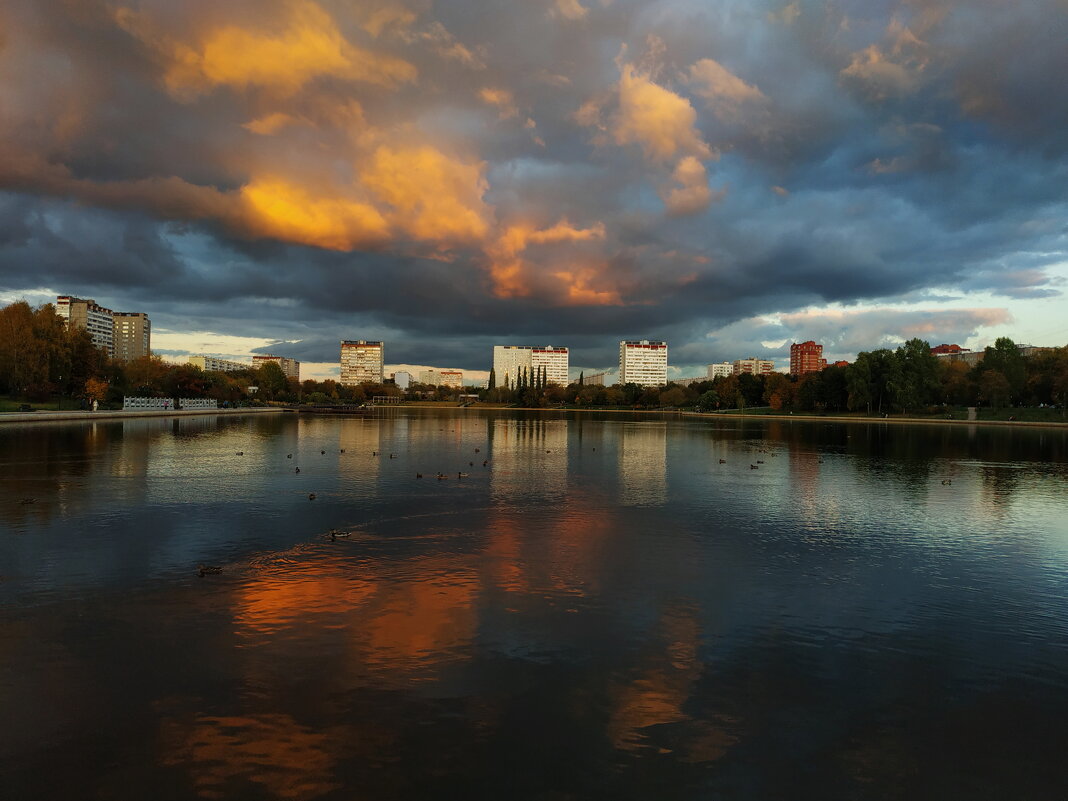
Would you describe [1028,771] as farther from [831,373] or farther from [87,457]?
[831,373]

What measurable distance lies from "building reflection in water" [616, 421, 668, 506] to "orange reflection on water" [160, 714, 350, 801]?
19419 mm

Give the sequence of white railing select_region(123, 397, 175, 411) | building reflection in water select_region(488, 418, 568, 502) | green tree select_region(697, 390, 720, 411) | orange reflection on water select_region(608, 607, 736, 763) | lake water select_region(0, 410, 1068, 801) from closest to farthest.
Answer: lake water select_region(0, 410, 1068, 801) < orange reflection on water select_region(608, 607, 736, 763) < building reflection in water select_region(488, 418, 568, 502) < white railing select_region(123, 397, 175, 411) < green tree select_region(697, 390, 720, 411)

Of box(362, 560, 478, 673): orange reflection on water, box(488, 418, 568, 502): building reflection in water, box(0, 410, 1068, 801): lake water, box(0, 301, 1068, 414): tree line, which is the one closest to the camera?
box(0, 410, 1068, 801): lake water

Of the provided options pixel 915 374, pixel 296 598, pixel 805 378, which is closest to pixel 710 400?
pixel 805 378

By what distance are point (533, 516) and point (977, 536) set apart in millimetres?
15208

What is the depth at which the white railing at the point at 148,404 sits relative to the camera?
99000 mm

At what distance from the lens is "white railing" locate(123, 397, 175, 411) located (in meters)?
99.0

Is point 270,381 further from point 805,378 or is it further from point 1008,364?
point 1008,364

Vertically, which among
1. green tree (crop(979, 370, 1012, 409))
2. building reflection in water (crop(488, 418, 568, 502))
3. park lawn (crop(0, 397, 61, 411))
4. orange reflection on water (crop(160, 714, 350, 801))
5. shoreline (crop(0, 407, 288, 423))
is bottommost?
orange reflection on water (crop(160, 714, 350, 801))

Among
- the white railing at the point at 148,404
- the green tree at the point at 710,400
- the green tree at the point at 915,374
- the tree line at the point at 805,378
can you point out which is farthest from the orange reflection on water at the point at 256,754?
the green tree at the point at 710,400

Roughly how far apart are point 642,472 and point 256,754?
3162 centimetres

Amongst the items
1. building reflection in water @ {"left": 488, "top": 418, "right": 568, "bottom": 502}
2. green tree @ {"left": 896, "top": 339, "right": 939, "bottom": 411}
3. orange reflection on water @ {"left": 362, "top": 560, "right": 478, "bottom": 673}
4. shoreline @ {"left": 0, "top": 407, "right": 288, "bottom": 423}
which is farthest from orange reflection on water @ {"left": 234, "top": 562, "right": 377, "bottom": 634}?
green tree @ {"left": 896, "top": 339, "right": 939, "bottom": 411}

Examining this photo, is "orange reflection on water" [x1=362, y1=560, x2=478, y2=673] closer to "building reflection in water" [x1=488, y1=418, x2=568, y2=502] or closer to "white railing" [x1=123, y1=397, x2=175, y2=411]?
"building reflection in water" [x1=488, y1=418, x2=568, y2=502]

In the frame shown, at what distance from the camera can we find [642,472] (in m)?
38.0
